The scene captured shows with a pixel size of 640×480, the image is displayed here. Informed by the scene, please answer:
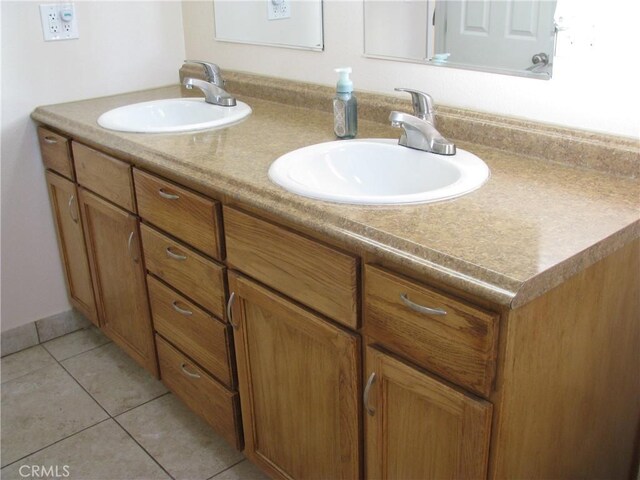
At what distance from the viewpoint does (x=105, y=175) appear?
1917 mm

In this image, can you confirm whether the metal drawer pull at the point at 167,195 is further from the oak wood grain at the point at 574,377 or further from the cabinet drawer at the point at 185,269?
the oak wood grain at the point at 574,377

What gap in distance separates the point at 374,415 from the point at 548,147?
0.64m

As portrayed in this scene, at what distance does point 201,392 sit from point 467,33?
1.08 meters

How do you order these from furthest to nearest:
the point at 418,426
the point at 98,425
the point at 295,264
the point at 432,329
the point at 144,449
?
the point at 98,425 < the point at 144,449 < the point at 295,264 < the point at 418,426 < the point at 432,329

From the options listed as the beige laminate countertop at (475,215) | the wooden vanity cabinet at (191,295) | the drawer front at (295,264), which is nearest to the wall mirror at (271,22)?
the beige laminate countertop at (475,215)

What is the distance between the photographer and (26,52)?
2.13 m

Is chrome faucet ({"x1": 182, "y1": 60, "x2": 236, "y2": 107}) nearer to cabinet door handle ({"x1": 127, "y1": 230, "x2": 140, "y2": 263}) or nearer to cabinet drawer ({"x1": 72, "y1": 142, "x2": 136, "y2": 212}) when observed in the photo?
cabinet drawer ({"x1": 72, "y1": 142, "x2": 136, "y2": 212})

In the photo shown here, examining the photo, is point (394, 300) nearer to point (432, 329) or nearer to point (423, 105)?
point (432, 329)

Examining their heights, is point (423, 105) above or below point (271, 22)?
below

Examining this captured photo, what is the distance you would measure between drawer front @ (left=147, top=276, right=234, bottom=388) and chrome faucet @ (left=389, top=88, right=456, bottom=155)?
0.59 m

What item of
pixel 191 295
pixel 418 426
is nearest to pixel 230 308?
pixel 191 295

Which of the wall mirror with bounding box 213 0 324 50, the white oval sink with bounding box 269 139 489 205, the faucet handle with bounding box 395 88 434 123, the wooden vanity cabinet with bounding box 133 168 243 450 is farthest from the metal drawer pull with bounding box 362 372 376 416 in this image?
the wall mirror with bounding box 213 0 324 50

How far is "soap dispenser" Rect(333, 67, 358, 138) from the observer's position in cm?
162

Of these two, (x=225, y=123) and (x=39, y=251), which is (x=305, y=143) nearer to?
(x=225, y=123)
